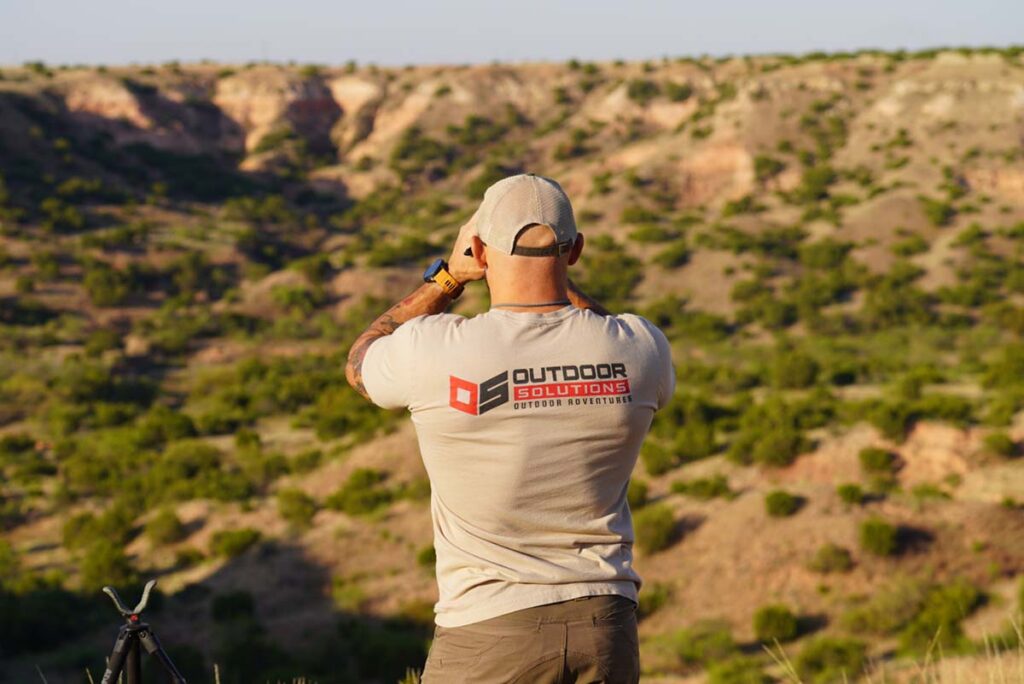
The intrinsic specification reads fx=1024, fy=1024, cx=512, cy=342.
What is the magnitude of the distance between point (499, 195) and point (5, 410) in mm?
34745

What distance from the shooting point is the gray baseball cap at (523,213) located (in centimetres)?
277

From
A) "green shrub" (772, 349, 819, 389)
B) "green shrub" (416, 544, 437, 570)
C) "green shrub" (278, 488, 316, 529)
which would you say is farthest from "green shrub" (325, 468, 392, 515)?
"green shrub" (772, 349, 819, 389)

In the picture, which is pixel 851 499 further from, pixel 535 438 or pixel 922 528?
pixel 535 438

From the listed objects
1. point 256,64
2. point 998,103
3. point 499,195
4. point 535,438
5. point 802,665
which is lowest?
point 802,665

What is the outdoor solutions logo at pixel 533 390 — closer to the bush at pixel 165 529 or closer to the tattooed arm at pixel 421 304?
the tattooed arm at pixel 421 304

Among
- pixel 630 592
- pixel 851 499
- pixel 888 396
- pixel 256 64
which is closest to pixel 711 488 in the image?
pixel 851 499

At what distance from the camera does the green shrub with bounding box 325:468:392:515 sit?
24.0 meters

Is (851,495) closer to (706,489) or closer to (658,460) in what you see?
(706,489)

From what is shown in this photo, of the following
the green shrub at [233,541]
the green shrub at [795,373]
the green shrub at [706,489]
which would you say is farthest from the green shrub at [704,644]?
the green shrub at [795,373]

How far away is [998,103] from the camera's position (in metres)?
59.3

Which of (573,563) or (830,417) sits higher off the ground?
(573,563)

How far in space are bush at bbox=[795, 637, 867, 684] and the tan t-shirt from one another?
1489cm

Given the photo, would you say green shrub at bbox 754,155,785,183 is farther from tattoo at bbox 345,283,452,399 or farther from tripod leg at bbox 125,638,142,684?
tripod leg at bbox 125,638,142,684

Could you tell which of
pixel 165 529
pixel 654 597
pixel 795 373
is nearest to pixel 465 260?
pixel 654 597
